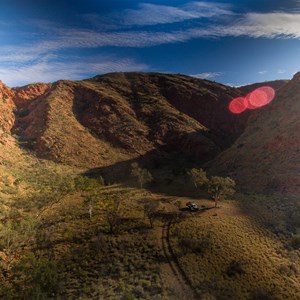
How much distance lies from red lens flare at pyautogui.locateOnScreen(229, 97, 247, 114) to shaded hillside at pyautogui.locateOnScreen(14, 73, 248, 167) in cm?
214

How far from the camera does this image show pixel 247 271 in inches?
1126

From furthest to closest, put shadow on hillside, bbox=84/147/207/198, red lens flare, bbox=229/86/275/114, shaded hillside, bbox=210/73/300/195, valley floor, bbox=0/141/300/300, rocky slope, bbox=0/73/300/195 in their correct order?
1. red lens flare, bbox=229/86/275/114
2. shadow on hillside, bbox=84/147/207/198
3. rocky slope, bbox=0/73/300/195
4. shaded hillside, bbox=210/73/300/195
5. valley floor, bbox=0/141/300/300

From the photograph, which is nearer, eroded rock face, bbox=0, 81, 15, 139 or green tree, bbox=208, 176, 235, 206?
green tree, bbox=208, 176, 235, 206

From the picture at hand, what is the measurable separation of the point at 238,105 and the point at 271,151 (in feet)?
197

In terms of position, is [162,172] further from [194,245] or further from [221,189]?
[194,245]

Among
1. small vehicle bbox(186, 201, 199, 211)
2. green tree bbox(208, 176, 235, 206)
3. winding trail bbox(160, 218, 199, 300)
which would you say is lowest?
winding trail bbox(160, 218, 199, 300)

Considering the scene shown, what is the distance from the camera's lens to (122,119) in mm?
88875

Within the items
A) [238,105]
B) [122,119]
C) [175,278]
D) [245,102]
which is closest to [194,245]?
[175,278]

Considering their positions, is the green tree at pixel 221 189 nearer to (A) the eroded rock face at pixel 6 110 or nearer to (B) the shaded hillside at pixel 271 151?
(B) the shaded hillside at pixel 271 151

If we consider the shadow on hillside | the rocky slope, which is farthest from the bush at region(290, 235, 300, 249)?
the shadow on hillside

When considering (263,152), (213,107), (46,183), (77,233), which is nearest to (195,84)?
(213,107)

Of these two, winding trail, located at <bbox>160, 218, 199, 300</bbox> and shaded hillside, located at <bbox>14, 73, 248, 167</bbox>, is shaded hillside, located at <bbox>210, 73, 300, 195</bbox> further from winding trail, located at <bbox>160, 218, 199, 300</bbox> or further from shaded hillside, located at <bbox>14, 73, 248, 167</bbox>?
winding trail, located at <bbox>160, 218, 199, 300</bbox>

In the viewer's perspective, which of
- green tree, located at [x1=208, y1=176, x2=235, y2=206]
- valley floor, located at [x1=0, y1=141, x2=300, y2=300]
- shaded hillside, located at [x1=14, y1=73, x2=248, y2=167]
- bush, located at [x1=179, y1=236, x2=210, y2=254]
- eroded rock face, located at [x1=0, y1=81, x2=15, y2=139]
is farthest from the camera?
shaded hillside, located at [x1=14, y1=73, x2=248, y2=167]

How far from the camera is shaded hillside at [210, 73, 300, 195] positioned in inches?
1986
